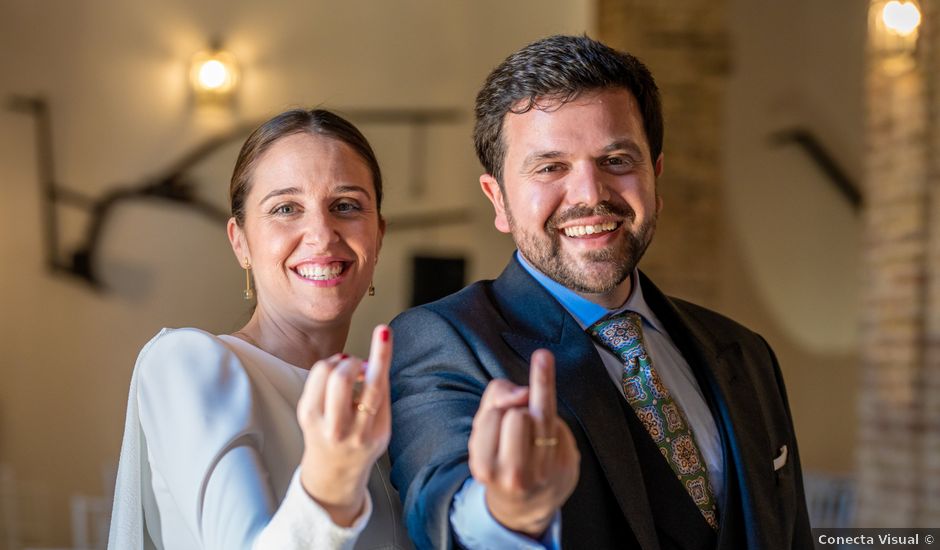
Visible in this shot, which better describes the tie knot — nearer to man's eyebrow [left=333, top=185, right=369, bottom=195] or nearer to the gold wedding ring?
man's eyebrow [left=333, top=185, right=369, bottom=195]

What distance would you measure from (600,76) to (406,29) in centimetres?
549

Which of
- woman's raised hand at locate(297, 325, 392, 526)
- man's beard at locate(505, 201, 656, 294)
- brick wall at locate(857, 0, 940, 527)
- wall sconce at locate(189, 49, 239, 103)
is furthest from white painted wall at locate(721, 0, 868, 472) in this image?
woman's raised hand at locate(297, 325, 392, 526)

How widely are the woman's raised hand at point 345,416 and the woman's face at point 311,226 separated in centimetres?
65

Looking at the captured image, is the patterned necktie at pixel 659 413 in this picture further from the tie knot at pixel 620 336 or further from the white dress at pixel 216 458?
the white dress at pixel 216 458

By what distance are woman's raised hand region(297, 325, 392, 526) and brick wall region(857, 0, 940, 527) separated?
14.5 ft

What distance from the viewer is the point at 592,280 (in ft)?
5.99

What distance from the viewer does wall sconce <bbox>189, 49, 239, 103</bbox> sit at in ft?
22.7

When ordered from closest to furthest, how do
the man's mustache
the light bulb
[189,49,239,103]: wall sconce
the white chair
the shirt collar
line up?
the man's mustache
the shirt collar
the light bulb
the white chair
[189,49,239,103]: wall sconce

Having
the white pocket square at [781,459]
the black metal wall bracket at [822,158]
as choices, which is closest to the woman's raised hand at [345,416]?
the white pocket square at [781,459]

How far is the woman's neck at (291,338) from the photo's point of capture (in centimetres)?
204

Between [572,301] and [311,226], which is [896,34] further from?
[311,226]

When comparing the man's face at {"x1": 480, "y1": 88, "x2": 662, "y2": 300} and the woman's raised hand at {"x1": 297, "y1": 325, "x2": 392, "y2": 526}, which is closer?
the woman's raised hand at {"x1": 297, "y1": 325, "x2": 392, "y2": 526}

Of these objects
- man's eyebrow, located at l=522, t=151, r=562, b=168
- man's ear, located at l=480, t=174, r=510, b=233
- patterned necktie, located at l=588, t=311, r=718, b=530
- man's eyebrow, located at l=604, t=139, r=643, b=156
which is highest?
man's eyebrow, located at l=604, t=139, r=643, b=156

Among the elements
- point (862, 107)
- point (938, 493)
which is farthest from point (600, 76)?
point (862, 107)
